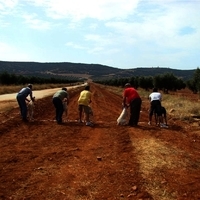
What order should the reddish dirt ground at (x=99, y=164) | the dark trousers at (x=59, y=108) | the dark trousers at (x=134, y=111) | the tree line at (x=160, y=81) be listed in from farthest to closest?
1. the tree line at (x=160, y=81)
2. the dark trousers at (x=59, y=108)
3. the dark trousers at (x=134, y=111)
4. the reddish dirt ground at (x=99, y=164)

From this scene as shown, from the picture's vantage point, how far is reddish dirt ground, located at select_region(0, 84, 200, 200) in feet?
22.3

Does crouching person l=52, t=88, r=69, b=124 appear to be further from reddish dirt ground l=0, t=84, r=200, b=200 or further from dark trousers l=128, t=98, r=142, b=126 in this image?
dark trousers l=128, t=98, r=142, b=126

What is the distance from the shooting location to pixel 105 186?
7.07 meters

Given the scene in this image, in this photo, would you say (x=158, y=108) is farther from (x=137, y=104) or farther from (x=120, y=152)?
(x=120, y=152)

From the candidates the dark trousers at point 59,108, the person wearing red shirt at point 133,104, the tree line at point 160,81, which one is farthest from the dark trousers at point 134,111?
the tree line at point 160,81

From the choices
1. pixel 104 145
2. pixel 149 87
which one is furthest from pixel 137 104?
pixel 149 87

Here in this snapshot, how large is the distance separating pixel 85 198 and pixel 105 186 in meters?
0.72

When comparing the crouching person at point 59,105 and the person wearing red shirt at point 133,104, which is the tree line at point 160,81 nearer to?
the person wearing red shirt at point 133,104

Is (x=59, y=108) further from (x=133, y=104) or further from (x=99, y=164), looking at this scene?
(x=99, y=164)

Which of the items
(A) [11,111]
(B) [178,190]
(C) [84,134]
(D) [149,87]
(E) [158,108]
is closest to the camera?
(B) [178,190]

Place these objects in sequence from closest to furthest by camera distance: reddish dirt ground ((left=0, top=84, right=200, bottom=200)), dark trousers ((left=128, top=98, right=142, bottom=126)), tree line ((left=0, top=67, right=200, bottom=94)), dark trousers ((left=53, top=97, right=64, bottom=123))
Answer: reddish dirt ground ((left=0, top=84, right=200, bottom=200))
dark trousers ((left=128, top=98, right=142, bottom=126))
dark trousers ((left=53, top=97, right=64, bottom=123))
tree line ((left=0, top=67, right=200, bottom=94))

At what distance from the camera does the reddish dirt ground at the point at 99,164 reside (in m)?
6.81

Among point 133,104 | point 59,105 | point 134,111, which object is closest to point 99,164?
point 134,111

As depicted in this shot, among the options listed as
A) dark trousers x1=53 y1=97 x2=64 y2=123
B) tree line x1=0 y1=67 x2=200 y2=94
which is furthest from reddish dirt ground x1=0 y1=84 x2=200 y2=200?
tree line x1=0 y1=67 x2=200 y2=94
